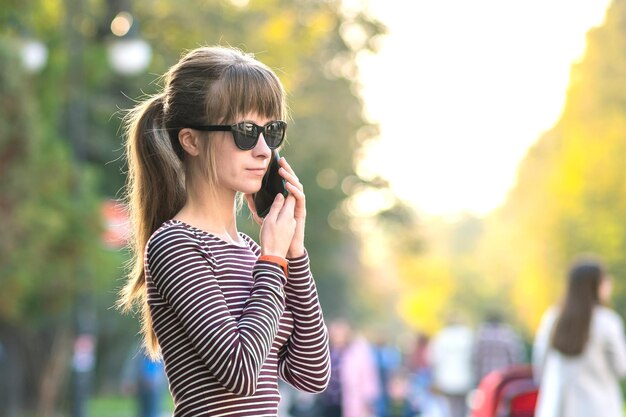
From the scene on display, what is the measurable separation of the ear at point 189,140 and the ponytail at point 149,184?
0.14ft

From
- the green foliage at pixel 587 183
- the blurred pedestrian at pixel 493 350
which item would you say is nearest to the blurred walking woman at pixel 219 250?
the blurred pedestrian at pixel 493 350

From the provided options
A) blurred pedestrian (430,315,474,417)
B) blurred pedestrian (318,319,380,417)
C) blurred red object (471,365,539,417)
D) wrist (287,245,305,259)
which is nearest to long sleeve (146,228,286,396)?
wrist (287,245,305,259)

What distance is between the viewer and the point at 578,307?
34.1ft

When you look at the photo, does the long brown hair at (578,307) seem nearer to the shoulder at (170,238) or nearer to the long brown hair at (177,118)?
the long brown hair at (177,118)

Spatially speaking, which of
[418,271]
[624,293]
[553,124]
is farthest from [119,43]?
[418,271]

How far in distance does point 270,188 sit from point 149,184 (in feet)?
0.95

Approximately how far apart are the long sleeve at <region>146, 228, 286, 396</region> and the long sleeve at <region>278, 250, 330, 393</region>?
0.44ft

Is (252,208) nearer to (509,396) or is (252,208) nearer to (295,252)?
(295,252)

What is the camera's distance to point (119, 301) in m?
3.54

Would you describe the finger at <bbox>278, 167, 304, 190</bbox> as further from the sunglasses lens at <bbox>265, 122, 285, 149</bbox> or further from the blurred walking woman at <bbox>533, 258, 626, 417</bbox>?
the blurred walking woman at <bbox>533, 258, 626, 417</bbox>

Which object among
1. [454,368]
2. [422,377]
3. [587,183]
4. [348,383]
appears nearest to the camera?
[348,383]

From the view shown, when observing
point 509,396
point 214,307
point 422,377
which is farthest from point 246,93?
point 422,377

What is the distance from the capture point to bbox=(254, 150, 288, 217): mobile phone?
3303 mm

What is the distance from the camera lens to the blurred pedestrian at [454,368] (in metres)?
21.5
